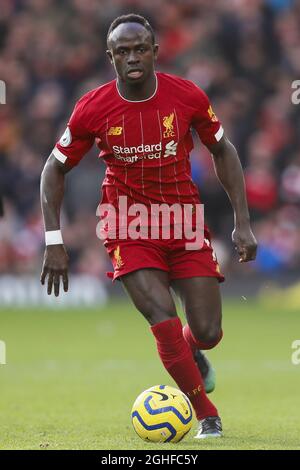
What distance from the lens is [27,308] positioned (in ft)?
57.0

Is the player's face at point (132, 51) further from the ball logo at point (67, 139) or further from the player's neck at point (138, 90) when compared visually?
the ball logo at point (67, 139)

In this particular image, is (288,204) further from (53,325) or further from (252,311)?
(53,325)

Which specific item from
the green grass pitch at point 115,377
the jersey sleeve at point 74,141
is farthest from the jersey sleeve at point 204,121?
the green grass pitch at point 115,377

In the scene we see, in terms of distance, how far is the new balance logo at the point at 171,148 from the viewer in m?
7.55

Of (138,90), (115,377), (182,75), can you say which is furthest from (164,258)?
(182,75)

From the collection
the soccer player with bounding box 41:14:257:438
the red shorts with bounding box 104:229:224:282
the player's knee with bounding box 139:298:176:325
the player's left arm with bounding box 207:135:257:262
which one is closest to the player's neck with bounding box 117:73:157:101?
the soccer player with bounding box 41:14:257:438

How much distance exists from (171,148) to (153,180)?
0.23 metres

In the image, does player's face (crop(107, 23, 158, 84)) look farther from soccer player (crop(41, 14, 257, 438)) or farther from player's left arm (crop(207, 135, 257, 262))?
player's left arm (crop(207, 135, 257, 262))

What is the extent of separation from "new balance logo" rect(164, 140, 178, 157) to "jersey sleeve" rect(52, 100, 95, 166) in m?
0.47

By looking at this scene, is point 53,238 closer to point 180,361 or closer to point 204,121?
point 180,361

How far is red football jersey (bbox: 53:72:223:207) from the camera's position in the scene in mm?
7492
